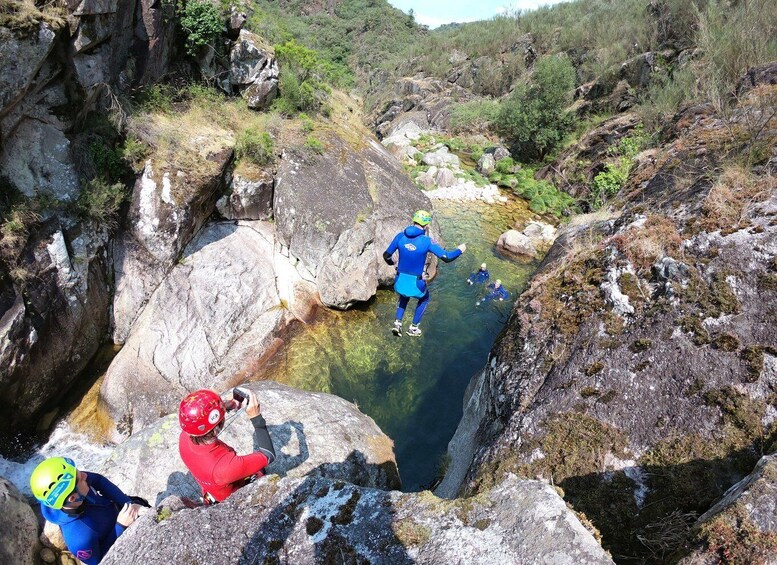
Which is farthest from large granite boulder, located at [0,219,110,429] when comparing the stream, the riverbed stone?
the riverbed stone

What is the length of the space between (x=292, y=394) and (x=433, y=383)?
4.16 metres

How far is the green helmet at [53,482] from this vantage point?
372 centimetres

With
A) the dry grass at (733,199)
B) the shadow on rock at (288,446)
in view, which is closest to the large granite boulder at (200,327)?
the shadow on rock at (288,446)

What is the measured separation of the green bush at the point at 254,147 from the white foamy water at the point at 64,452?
8312 mm

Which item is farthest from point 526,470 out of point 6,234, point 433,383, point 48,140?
point 48,140

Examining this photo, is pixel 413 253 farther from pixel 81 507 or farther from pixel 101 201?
pixel 101 201

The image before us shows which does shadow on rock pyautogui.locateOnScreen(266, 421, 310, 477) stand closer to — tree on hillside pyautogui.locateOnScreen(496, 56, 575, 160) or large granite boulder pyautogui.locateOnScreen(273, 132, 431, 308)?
large granite boulder pyautogui.locateOnScreen(273, 132, 431, 308)

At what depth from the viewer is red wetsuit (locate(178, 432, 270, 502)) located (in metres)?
3.83

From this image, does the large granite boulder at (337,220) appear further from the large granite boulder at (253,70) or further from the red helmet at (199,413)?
the red helmet at (199,413)

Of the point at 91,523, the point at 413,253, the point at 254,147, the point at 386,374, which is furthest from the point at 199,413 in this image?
the point at 254,147

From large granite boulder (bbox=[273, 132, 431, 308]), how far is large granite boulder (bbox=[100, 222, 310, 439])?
3.31ft

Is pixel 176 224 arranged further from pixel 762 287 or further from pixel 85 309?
pixel 762 287

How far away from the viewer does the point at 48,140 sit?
905 cm

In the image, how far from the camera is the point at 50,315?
29.2 feet
